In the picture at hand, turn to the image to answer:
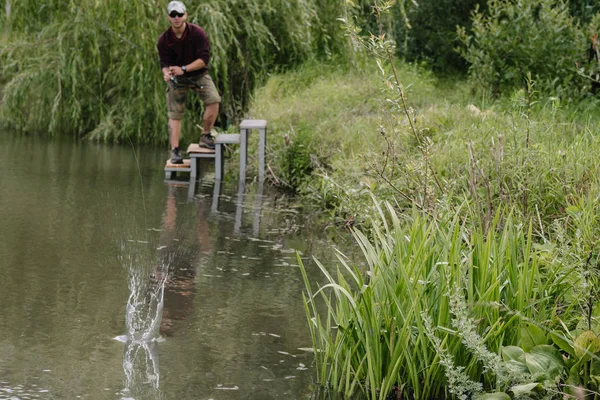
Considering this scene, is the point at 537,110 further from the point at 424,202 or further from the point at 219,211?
Result: the point at 424,202

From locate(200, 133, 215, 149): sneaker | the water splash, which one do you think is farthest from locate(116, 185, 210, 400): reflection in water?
locate(200, 133, 215, 149): sneaker

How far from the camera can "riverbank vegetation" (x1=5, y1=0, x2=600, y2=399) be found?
4.52 meters

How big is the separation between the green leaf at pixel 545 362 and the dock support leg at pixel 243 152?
7709 mm

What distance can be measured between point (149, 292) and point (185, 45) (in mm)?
5937

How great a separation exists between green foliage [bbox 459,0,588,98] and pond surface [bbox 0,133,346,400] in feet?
13.0

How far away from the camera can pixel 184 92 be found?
1248cm

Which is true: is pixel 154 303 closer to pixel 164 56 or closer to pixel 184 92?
pixel 164 56

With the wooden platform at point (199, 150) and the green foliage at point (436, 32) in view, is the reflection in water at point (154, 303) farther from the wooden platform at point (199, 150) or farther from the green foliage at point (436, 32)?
the green foliage at point (436, 32)

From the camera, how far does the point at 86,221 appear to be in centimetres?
889

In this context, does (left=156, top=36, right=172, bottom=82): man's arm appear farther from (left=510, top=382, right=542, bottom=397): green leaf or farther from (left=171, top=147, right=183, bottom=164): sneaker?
(left=510, top=382, right=542, bottom=397): green leaf

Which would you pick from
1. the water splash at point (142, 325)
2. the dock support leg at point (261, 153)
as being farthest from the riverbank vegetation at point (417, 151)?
the water splash at point (142, 325)

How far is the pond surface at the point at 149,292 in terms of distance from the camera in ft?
16.4

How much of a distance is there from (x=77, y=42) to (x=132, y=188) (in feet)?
17.1

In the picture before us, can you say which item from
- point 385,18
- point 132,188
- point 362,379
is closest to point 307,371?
point 362,379
